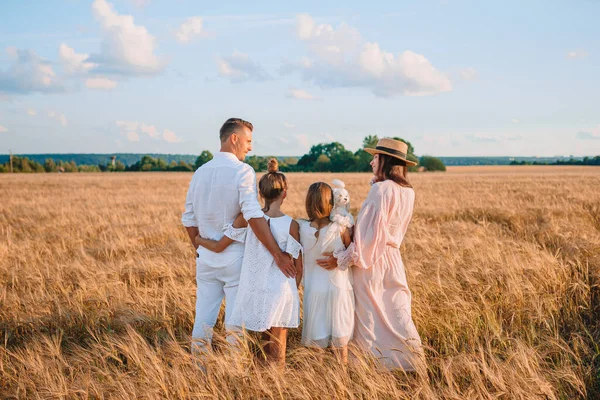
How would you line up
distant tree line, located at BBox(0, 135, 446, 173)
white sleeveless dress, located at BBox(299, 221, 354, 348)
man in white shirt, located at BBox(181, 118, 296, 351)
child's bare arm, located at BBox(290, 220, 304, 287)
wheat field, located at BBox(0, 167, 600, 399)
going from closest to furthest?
wheat field, located at BBox(0, 167, 600, 399)
man in white shirt, located at BBox(181, 118, 296, 351)
child's bare arm, located at BBox(290, 220, 304, 287)
white sleeveless dress, located at BBox(299, 221, 354, 348)
distant tree line, located at BBox(0, 135, 446, 173)

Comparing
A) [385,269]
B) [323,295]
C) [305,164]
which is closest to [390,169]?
[385,269]

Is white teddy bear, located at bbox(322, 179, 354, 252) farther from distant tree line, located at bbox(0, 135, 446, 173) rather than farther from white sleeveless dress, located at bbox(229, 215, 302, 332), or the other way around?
distant tree line, located at bbox(0, 135, 446, 173)

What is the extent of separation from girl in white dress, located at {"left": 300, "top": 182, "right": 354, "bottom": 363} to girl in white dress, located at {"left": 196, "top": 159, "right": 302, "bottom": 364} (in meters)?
0.14

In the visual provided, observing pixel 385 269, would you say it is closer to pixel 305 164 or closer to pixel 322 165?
pixel 322 165

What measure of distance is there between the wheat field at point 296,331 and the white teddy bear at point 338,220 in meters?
0.80

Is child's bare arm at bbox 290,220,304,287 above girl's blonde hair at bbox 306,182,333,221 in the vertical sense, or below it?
below

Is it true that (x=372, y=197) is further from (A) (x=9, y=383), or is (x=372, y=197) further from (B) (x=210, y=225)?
(A) (x=9, y=383)

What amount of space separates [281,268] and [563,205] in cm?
1195

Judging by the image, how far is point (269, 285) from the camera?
337 cm

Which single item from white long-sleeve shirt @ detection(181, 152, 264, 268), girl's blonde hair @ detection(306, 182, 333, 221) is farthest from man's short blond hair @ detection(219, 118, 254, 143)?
girl's blonde hair @ detection(306, 182, 333, 221)

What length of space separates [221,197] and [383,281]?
1.40m

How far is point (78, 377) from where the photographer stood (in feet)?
10.9

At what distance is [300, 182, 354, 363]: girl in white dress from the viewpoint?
3.52 meters

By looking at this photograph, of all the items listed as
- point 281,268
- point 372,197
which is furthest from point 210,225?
point 372,197
